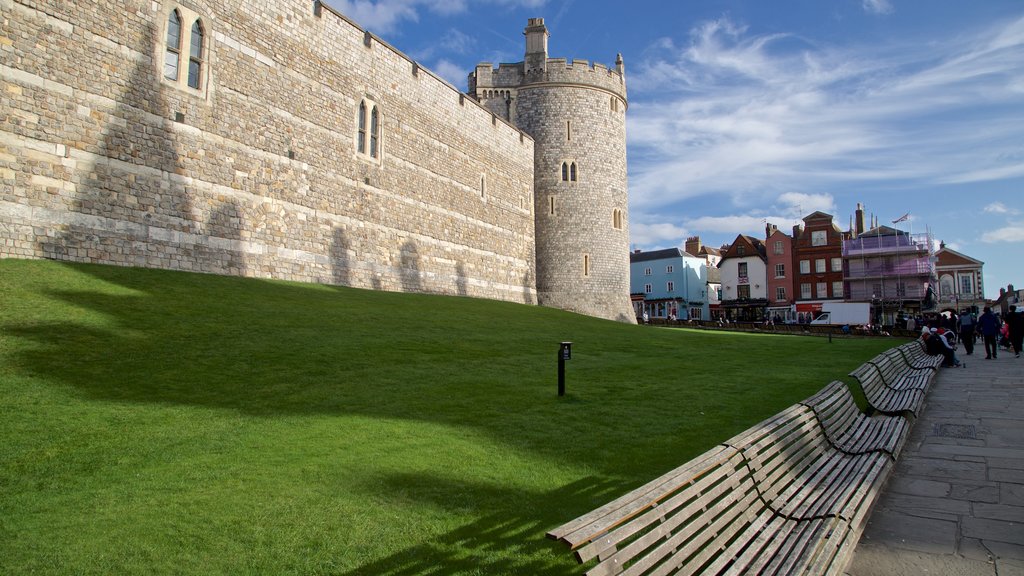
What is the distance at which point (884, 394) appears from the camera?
365 inches

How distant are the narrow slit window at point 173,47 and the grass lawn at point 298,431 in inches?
209

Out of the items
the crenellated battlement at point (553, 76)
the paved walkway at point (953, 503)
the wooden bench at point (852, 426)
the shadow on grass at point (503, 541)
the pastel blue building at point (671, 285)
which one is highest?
the crenellated battlement at point (553, 76)

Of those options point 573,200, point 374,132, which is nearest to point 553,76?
point 573,200

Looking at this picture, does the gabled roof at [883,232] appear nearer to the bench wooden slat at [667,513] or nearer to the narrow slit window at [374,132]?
the narrow slit window at [374,132]

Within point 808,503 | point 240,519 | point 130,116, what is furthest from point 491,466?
point 130,116

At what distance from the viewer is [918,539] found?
14.1ft

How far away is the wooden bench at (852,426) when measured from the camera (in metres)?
6.03

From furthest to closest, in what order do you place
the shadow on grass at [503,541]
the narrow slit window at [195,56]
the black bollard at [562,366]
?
the narrow slit window at [195,56], the black bollard at [562,366], the shadow on grass at [503,541]

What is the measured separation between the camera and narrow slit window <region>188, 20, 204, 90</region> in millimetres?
15805

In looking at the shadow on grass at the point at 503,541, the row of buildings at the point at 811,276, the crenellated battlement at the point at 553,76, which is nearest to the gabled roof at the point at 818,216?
the row of buildings at the point at 811,276

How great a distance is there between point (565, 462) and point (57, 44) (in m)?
14.1

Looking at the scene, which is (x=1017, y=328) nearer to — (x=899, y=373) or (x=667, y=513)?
(x=899, y=373)

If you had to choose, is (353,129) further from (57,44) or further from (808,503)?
(808,503)

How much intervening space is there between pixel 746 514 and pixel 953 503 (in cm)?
251
